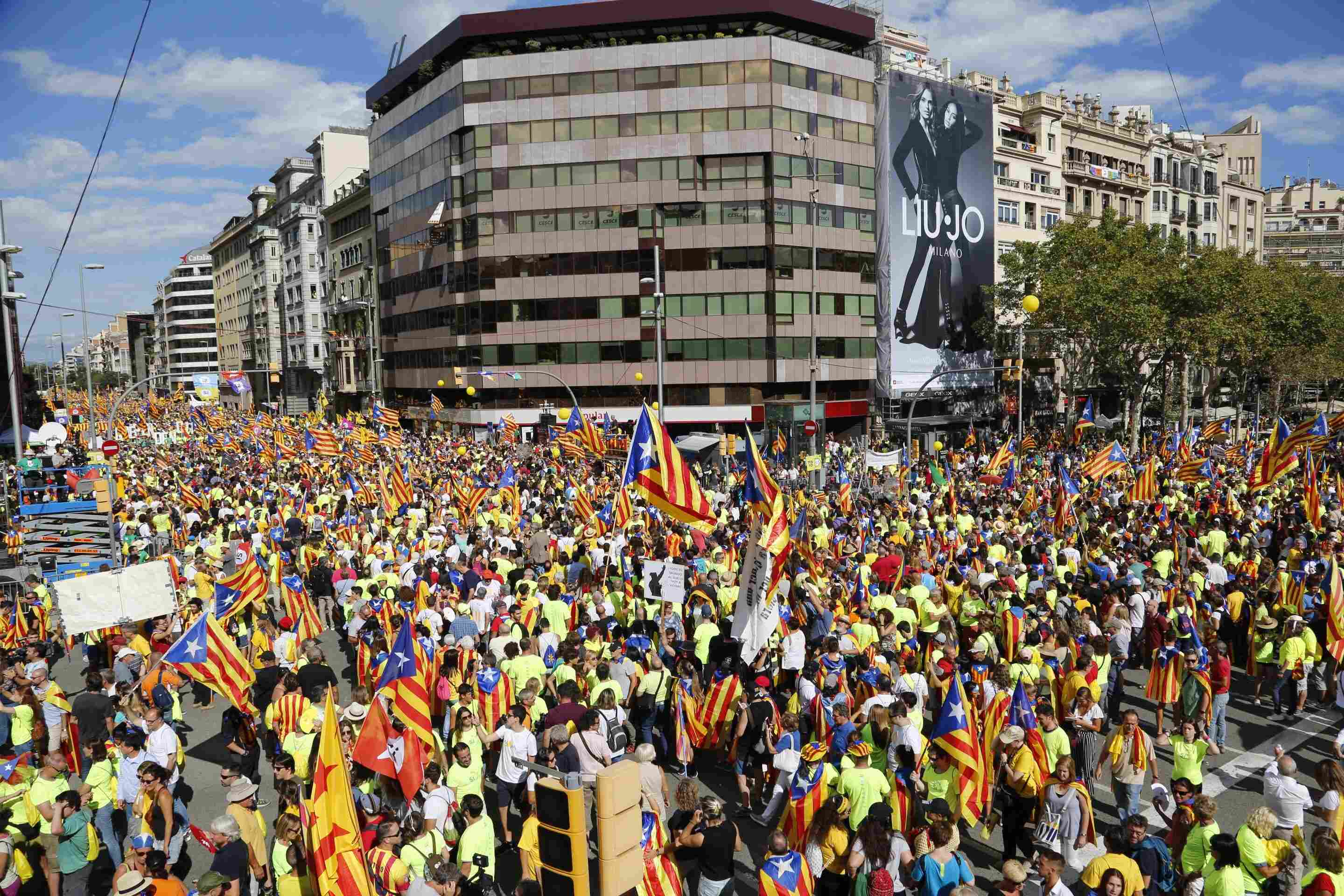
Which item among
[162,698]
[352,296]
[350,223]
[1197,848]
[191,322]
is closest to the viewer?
[1197,848]

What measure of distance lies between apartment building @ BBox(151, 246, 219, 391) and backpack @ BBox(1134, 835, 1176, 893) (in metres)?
151

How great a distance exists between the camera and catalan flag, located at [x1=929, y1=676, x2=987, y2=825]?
8133 millimetres

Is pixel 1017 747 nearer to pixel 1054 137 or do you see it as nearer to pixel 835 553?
pixel 835 553

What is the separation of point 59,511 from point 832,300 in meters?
36.7

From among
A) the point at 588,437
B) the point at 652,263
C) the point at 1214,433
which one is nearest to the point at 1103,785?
the point at 588,437

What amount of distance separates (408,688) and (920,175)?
45825 mm

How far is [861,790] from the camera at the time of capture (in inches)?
296

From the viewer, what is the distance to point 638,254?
154 feet

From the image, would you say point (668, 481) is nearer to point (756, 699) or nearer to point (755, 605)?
point (755, 605)

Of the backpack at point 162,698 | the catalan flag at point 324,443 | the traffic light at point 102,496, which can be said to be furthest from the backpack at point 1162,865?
the catalan flag at point 324,443

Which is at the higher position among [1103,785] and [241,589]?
[241,589]

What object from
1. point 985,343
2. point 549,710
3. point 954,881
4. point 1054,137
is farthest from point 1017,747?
point 1054,137

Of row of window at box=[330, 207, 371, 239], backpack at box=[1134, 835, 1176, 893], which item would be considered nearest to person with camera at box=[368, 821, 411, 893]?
backpack at box=[1134, 835, 1176, 893]

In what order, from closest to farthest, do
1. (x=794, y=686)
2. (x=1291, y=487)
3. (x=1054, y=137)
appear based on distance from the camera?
1. (x=794, y=686)
2. (x=1291, y=487)
3. (x=1054, y=137)
